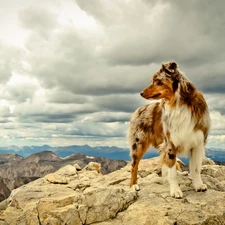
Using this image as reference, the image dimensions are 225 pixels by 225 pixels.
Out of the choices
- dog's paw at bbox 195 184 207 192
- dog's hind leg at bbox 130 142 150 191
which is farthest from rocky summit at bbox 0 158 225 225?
dog's hind leg at bbox 130 142 150 191

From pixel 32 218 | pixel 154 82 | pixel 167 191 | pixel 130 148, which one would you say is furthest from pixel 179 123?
pixel 32 218

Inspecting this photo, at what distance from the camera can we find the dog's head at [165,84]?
1056cm

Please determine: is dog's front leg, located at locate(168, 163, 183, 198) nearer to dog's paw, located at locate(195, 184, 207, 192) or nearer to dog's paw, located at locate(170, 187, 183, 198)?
dog's paw, located at locate(170, 187, 183, 198)

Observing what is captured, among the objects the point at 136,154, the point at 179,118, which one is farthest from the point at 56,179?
the point at 179,118

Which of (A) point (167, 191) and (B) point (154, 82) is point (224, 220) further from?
(B) point (154, 82)

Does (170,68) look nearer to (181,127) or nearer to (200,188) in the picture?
(181,127)

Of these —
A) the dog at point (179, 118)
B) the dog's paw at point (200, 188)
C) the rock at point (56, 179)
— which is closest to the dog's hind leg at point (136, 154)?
the dog at point (179, 118)

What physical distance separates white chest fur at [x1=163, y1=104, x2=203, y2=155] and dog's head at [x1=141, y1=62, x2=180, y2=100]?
1.98 feet

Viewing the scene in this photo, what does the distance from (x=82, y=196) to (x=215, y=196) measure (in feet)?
17.0

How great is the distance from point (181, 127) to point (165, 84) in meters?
1.73

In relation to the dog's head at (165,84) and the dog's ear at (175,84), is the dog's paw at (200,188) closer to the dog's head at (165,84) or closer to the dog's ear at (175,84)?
the dog's head at (165,84)

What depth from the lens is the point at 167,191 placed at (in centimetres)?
1185

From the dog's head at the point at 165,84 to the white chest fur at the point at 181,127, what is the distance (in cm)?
60

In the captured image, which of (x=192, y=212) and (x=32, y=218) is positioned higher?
(x=192, y=212)
